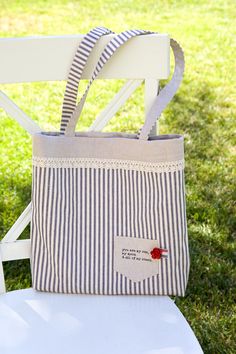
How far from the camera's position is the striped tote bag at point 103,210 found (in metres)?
1.44

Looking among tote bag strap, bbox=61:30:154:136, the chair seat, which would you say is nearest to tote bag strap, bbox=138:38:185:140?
tote bag strap, bbox=61:30:154:136

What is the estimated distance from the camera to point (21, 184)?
2971mm

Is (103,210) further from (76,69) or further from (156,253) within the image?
(76,69)

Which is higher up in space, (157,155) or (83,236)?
(157,155)

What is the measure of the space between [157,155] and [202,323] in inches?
34.6

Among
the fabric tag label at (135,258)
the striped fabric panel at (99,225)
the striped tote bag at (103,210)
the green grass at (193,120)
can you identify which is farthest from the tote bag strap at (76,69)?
the green grass at (193,120)

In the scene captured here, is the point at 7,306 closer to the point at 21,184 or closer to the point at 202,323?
the point at 202,323

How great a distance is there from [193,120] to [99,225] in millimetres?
2307

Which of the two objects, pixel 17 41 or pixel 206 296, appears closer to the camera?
pixel 17 41

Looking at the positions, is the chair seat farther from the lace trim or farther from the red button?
the lace trim

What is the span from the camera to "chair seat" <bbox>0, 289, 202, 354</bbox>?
4.17 feet

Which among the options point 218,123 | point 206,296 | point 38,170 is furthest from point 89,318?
point 218,123

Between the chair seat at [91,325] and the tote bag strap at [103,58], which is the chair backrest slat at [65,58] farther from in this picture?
the chair seat at [91,325]

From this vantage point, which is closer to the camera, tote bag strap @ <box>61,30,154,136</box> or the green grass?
tote bag strap @ <box>61,30,154,136</box>
